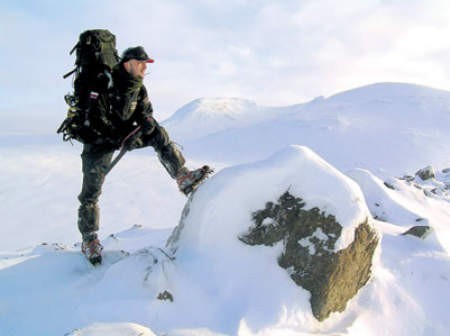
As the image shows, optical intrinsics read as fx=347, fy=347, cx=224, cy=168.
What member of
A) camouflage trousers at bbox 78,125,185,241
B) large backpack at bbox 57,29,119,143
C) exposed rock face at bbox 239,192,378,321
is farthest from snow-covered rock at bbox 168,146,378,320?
large backpack at bbox 57,29,119,143

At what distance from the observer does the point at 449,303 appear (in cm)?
374

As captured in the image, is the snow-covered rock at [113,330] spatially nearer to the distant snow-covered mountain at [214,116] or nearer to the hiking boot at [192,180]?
the hiking boot at [192,180]

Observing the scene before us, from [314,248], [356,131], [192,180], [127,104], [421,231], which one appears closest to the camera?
[314,248]

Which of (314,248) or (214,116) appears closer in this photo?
(314,248)

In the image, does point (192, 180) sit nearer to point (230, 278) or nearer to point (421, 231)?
point (230, 278)

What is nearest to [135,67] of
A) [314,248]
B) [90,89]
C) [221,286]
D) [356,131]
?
[90,89]

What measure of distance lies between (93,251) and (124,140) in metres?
1.24

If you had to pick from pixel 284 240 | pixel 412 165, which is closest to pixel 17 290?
pixel 284 240

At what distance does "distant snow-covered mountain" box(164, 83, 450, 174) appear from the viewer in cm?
1997

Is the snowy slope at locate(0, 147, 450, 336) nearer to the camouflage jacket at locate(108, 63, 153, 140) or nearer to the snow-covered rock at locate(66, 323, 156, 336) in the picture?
the snow-covered rock at locate(66, 323, 156, 336)

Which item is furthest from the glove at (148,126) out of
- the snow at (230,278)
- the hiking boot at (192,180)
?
the snow at (230,278)

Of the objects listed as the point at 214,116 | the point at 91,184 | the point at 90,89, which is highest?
the point at 90,89

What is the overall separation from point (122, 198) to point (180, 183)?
8.19 metres

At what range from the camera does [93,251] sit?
11.8 ft
